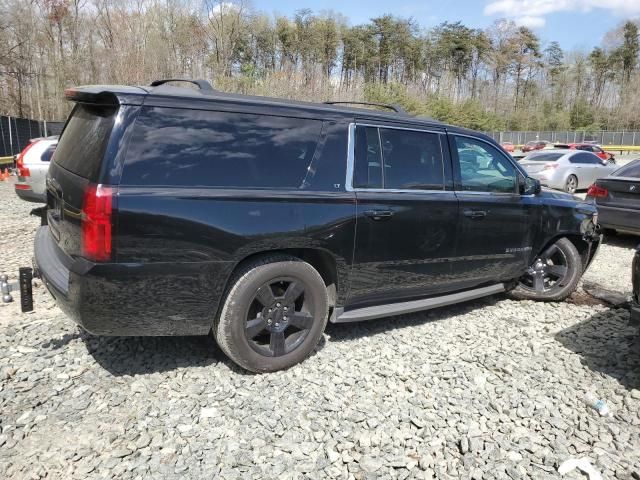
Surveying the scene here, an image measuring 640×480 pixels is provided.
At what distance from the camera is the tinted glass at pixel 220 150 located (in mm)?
3012

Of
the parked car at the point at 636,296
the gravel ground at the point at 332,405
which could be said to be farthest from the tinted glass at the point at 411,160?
the parked car at the point at 636,296

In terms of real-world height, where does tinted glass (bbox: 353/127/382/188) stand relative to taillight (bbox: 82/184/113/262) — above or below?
above

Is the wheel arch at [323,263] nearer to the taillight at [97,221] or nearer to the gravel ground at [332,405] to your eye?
the gravel ground at [332,405]

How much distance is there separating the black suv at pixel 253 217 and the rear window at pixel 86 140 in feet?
0.05

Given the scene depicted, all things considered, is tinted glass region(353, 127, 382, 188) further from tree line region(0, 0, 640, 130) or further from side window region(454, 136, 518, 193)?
tree line region(0, 0, 640, 130)

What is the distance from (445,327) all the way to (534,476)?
6.44 ft

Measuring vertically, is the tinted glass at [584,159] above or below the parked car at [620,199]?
above

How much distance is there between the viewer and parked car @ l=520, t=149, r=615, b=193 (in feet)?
52.6

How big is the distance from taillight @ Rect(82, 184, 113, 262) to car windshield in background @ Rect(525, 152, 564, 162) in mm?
16158

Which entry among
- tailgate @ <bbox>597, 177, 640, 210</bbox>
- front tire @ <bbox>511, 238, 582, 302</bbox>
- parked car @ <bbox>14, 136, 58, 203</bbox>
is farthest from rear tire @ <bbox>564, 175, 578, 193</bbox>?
parked car @ <bbox>14, 136, 58, 203</bbox>

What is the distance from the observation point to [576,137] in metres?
61.6

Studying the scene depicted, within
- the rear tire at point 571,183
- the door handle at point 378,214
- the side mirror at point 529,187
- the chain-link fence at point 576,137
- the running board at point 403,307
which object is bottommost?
the running board at point 403,307

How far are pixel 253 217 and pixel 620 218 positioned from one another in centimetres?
664

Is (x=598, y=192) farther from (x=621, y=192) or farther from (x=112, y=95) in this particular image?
(x=112, y=95)
